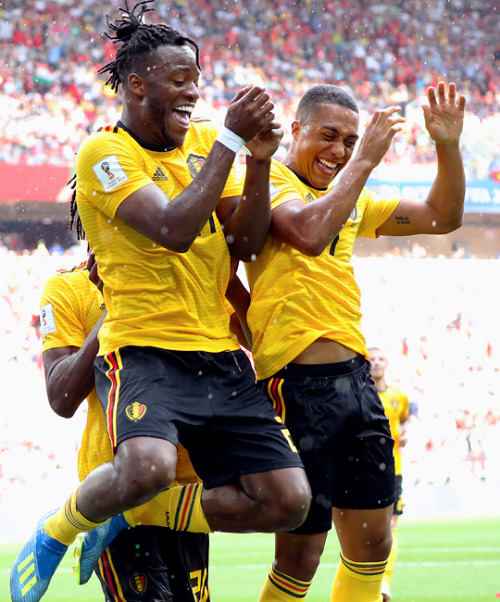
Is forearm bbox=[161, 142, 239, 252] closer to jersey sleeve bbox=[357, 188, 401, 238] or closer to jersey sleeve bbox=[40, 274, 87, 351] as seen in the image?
jersey sleeve bbox=[40, 274, 87, 351]

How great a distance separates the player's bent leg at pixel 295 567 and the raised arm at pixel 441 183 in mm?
1276

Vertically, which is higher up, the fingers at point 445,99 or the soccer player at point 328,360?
the fingers at point 445,99

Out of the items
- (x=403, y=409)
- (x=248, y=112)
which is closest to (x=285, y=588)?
(x=248, y=112)

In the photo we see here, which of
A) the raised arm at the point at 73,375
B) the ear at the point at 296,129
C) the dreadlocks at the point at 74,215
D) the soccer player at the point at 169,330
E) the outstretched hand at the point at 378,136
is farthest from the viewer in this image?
the ear at the point at 296,129

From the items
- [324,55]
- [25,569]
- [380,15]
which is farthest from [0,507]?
[380,15]

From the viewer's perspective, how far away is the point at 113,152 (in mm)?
2734

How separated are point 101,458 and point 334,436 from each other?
2.68 ft

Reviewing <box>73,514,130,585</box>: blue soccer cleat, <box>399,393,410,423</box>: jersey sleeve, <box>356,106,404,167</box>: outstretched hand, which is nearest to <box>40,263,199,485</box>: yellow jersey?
<box>73,514,130,585</box>: blue soccer cleat

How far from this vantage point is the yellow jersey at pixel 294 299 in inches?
124

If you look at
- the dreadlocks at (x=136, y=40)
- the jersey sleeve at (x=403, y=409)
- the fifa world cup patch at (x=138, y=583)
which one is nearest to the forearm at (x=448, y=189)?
the dreadlocks at (x=136, y=40)

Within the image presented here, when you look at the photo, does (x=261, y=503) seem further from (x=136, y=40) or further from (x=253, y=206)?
(x=136, y=40)

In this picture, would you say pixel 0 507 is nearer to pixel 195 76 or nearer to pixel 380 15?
pixel 195 76

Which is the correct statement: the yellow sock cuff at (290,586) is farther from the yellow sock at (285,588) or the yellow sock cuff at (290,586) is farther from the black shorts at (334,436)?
the black shorts at (334,436)

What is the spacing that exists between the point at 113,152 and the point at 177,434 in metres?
0.90
